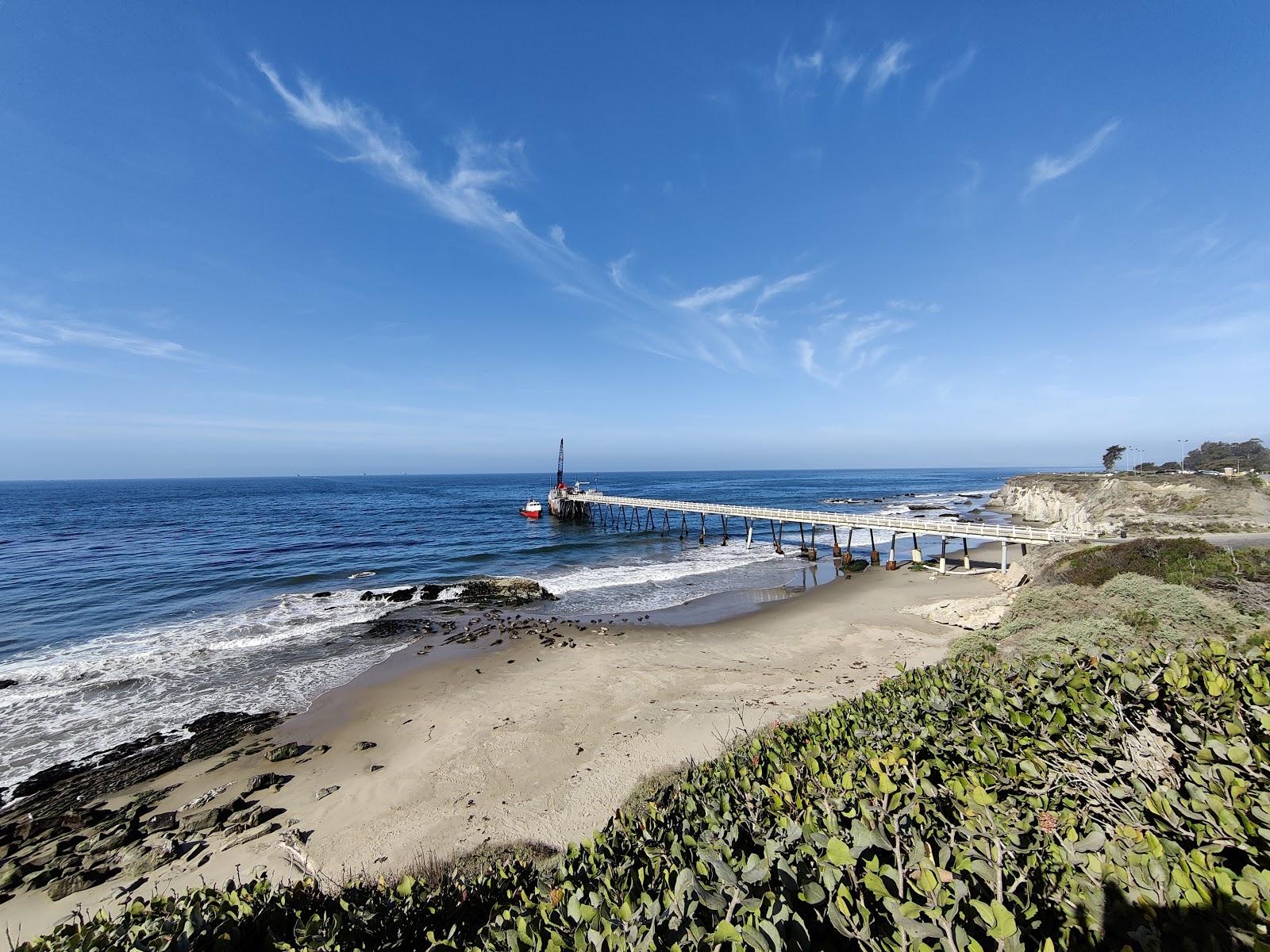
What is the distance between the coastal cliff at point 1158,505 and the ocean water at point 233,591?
16322 mm

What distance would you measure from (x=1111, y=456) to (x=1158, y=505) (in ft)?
206

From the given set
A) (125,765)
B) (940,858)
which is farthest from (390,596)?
(940,858)

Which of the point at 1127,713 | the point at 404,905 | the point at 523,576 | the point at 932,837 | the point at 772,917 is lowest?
the point at 523,576

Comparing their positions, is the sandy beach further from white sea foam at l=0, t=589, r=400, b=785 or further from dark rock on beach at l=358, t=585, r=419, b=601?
dark rock on beach at l=358, t=585, r=419, b=601

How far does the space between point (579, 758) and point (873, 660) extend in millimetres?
10292

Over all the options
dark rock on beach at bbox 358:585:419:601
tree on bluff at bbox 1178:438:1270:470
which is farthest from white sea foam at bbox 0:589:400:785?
tree on bluff at bbox 1178:438:1270:470

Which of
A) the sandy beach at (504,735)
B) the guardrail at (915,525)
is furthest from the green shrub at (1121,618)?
the guardrail at (915,525)

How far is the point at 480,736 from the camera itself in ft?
40.5

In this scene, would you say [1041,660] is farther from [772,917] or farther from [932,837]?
[772,917]

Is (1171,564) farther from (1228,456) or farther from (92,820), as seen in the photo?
(1228,456)

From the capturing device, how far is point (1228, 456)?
72.6 meters

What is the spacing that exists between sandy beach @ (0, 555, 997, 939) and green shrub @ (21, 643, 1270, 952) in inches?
215

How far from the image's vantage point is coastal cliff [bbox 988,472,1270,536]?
89.8 feet

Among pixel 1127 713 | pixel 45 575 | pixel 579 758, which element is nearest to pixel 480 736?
pixel 579 758
